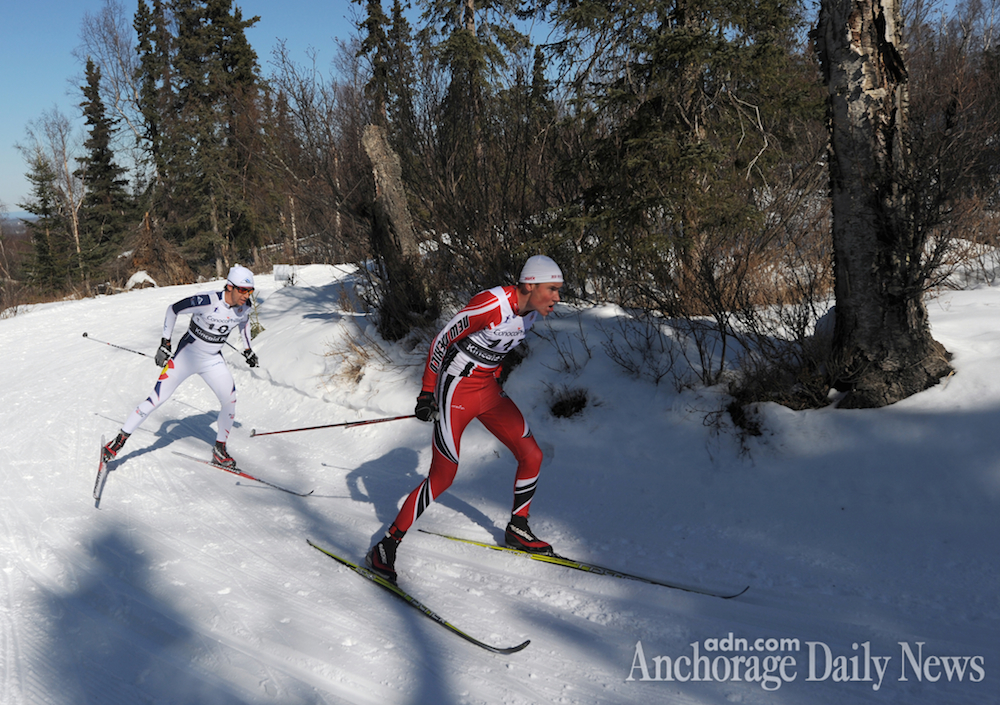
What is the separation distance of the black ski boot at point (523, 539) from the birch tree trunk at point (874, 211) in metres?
2.79

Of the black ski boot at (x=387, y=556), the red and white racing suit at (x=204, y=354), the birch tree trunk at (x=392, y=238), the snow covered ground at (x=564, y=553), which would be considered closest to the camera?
the snow covered ground at (x=564, y=553)

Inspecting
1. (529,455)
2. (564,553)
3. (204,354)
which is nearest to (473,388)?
(529,455)

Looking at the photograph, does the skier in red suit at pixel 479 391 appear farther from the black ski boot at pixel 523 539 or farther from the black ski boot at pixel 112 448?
the black ski boot at pixel 112 448

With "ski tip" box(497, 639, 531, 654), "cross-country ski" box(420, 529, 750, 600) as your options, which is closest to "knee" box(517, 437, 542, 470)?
"cross-country ski" box(420, 529, 750, 600)

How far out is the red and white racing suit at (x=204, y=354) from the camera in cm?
642

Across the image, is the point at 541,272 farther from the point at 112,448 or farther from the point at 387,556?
the point at 112,448

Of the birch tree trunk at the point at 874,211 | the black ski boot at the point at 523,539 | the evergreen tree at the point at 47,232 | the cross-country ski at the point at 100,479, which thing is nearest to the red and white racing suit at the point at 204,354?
the cross-country ski at the point at 100,479

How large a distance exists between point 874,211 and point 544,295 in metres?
2.87

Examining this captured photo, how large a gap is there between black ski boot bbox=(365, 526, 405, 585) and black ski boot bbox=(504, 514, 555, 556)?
834 millimetres

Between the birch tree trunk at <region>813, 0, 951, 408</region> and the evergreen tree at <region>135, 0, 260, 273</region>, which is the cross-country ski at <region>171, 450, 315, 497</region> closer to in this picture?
the birch tree trunk at <region>813, 0, 951, 408</region>

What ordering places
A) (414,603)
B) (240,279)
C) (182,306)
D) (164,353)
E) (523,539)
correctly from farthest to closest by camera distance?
(182,306), (164,353), (240,279), (523,539), (414,603)

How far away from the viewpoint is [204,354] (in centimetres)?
657

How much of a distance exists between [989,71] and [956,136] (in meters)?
11.9

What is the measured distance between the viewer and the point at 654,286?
23.9 ft
